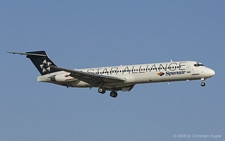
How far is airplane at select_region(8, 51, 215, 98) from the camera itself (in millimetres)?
57469

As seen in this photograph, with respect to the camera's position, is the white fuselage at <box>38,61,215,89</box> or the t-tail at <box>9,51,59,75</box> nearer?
the white fuselage at <box>38,61,215,89</box>

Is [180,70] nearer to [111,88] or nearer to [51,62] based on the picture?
[111,88]

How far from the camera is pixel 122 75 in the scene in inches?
2360

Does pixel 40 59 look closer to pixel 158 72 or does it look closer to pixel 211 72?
pixel 158 72

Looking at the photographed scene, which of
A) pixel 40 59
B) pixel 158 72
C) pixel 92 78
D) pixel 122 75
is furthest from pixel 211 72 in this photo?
pixel 40 59

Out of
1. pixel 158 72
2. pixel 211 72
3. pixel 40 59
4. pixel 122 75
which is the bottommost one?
pixel 211 72

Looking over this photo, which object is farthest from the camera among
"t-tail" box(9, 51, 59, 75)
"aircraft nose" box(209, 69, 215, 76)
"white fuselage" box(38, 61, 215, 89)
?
"t-tail" box(9, 51, 59, 75)

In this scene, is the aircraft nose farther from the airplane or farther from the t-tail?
the t-tail

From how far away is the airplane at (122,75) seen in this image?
189 feet

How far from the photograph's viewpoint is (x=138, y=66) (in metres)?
59.3

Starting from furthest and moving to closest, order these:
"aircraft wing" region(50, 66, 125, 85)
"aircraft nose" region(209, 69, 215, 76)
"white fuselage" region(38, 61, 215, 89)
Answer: "aircraft wing" region(50, 66, 125, 85) → "white fuselage" region(38, 61, 215, 89) → "aircraft nose" region(209, 69, 215, 76)

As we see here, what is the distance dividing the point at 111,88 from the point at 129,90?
214 cm

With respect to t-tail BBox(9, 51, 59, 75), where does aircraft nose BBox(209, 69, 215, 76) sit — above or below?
below

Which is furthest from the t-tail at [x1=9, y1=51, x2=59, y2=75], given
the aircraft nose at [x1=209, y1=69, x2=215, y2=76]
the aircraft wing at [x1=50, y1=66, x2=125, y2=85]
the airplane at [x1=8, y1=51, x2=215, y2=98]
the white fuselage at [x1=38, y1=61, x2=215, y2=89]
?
the aircraft nose at [x1=209, y1=69, x2=215, y2=76]
